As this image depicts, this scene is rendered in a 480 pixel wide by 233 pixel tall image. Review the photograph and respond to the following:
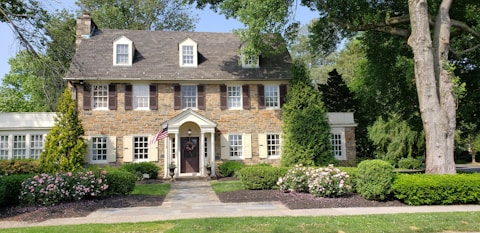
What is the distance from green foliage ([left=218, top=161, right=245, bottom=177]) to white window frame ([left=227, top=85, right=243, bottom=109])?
10.6 ft

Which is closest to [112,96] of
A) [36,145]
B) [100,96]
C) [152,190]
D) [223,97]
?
[100,96]

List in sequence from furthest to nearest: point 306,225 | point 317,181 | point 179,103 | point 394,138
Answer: point 394,138
point 179,103
point 317,181
point 306,225

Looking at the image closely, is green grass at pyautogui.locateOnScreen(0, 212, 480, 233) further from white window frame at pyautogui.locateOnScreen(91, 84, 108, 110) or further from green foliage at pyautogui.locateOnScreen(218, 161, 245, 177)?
white window frame at pyautogui.locateOnScreen(91, 84, 108, 110)

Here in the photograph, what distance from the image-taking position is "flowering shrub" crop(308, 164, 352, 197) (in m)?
11.9

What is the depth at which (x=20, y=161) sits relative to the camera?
58.9ft

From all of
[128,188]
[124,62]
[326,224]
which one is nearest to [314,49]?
[124,62]

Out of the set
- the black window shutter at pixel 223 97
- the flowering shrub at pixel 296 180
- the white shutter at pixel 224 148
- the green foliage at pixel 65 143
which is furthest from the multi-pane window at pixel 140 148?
the flowering shrub at pixel 296 180

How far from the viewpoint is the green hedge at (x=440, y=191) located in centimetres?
1091

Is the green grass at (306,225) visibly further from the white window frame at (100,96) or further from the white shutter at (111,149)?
the white window frame at (100,96)

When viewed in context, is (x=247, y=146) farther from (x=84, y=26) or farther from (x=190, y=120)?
(x=84, y=26)

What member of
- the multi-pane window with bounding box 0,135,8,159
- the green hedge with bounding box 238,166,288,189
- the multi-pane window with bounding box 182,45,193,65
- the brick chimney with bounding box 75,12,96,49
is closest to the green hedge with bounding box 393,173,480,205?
the green hedge with bounding box 238,166,288,189

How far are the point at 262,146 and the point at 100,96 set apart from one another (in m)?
9.29

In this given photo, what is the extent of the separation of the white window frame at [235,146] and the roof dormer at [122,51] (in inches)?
279

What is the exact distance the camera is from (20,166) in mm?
17688
